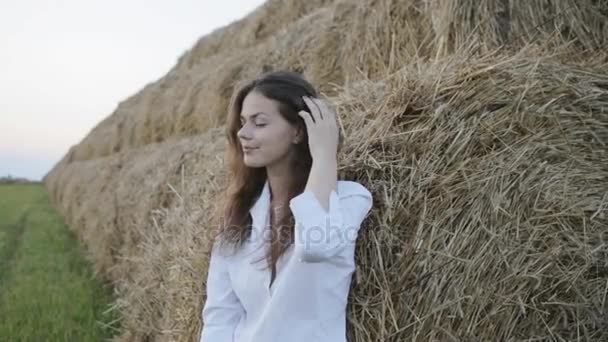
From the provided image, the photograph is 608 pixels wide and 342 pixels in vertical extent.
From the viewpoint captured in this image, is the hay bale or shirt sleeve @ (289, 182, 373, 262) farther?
the hay bale

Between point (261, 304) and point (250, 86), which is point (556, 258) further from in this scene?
point (250, 86)

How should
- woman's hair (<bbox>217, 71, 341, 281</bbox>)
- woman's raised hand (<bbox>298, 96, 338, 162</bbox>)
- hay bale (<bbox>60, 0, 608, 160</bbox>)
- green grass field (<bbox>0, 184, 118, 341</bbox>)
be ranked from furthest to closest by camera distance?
green grass field (<bbox>0, 184, 118, 341</bbox>), hay bale (<bbox>60, 0, 608, 160</bbox>), woman's hair (<bbox>217, 71, 341, 281</bbox>), woman's raised hand (<bbox>298, 96, 338, 162</bbox>)

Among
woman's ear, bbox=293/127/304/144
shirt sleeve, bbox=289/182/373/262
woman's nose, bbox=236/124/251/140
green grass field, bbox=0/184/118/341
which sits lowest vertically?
green grass field, bbox=0/184/118/341

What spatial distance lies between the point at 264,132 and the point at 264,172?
0.22 metres

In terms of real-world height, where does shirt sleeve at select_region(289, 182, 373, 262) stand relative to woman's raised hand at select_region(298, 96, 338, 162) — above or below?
below

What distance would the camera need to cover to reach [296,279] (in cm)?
176

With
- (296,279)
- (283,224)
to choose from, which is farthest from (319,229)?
(283,224)

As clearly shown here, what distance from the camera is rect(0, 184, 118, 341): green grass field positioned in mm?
4594

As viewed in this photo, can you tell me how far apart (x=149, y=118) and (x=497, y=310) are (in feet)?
28.7

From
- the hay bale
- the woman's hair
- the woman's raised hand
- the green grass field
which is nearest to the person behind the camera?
the woman's raised hand

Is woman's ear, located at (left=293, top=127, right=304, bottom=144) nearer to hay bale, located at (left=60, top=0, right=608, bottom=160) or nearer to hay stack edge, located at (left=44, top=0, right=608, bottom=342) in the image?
hay stack edge, located at (left=44, top=0, right=608, bottom=342)

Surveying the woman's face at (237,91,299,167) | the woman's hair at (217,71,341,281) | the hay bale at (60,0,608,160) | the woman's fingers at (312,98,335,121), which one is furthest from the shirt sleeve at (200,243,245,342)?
the hay bale at (60,0,608,160)

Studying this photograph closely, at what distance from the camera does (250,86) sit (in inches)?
79.4

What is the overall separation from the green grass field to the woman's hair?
233cm
